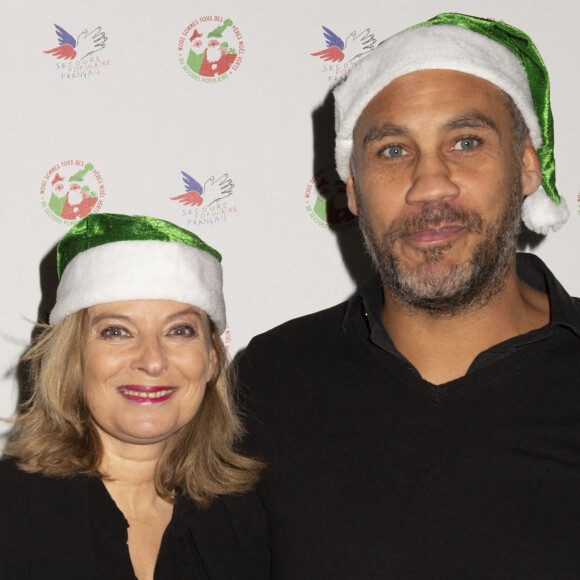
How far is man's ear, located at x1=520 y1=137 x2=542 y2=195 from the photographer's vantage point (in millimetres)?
1940

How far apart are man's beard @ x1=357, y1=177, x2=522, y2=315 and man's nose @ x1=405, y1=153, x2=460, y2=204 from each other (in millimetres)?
23

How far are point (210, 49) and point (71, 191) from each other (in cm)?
62

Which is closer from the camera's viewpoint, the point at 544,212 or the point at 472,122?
the point at 472,122

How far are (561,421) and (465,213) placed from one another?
49cm

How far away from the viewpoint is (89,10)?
2.41 metres

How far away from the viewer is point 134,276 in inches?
69.8

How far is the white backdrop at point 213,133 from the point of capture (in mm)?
2414

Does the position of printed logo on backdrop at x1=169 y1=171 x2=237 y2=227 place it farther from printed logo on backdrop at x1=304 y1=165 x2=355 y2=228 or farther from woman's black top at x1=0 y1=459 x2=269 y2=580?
woman's black top at x1=0 y1=459 x2=269 y2=580

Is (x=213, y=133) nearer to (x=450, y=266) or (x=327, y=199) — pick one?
(x=327, y=199)

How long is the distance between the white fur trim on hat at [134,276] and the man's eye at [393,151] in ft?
1.64

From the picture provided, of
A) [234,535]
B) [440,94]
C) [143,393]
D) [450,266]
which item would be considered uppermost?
[440,94]

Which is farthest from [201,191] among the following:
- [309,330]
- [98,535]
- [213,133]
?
[98,535]

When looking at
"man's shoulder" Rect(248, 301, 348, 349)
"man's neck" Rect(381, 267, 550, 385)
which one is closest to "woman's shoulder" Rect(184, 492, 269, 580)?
"man's shoulder" Rect(248, 301, 348, 349)

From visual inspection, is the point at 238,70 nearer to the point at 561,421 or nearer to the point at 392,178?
the point at 392,178
